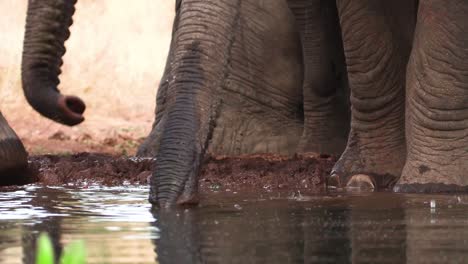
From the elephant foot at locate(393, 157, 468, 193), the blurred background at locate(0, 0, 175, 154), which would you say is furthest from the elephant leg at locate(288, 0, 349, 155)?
the blurred background at locate(0, 0, 175, 154)

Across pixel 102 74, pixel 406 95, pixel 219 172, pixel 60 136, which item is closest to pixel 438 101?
pixel 406 95

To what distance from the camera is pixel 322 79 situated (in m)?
7.60

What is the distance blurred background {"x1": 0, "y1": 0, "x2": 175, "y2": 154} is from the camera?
41.0ft

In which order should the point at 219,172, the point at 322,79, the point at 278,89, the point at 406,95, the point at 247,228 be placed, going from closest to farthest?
1. the point at 247,228
2. the point at 406,95
3. the point at 219,172
4. the point at 322,79
5. the point at 278,89

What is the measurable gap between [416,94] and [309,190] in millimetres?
547

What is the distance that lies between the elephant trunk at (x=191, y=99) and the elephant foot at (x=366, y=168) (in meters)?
1.14

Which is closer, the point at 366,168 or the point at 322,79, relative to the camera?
the point at 366,168

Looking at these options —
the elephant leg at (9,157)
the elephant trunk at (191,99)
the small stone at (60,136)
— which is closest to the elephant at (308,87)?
the elephant trunk at (191,99)

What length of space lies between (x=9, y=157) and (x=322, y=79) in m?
2.04

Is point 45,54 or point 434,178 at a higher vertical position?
point 45,54

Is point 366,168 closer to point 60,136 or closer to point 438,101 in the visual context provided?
point 438,101

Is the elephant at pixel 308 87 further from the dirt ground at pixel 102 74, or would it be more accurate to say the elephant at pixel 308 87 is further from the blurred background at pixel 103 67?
the blurred background at pixel 103 67

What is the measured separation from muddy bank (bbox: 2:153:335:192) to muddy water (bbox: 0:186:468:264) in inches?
22.5

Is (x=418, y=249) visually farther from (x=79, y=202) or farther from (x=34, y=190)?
(x=34, y=190)
